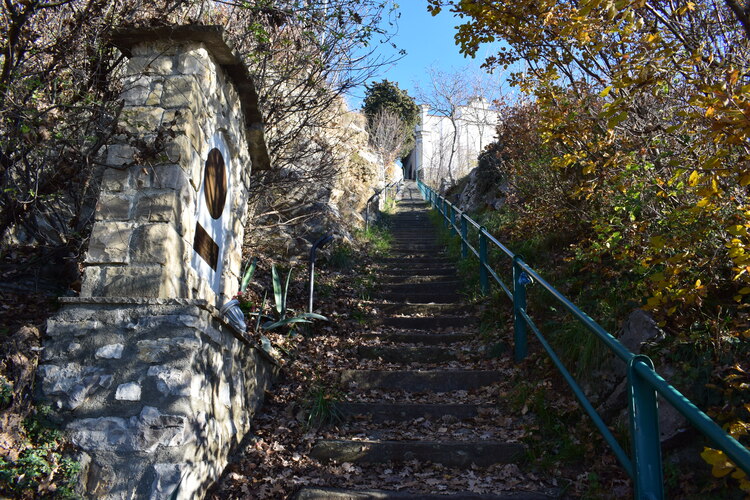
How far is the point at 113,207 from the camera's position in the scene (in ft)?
11.2

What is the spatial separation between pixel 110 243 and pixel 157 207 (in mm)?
367

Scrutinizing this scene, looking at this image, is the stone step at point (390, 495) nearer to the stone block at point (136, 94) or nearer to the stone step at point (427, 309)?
the stone block at point (136, 94)

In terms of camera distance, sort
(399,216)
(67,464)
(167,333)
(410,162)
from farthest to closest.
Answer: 1. (410,162)
2. (399,216)
3. (167,333)
4. (67,464)

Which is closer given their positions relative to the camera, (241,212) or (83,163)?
(83,163)

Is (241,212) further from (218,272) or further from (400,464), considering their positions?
(400,464)

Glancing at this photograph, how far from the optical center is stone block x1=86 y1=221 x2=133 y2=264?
332cm

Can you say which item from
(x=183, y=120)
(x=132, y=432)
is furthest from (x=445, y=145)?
(x=132, y=432)

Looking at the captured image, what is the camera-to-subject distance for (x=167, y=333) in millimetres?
3154

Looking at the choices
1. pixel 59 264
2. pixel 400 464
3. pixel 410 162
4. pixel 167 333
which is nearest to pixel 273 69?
pixel 59 264

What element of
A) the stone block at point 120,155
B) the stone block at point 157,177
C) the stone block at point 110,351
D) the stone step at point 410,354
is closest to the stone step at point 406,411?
the stone step at point 410,354

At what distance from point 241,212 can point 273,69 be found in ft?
7.29

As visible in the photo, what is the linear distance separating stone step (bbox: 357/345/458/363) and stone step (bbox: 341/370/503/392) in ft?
1.66

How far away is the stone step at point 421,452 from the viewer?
354cm

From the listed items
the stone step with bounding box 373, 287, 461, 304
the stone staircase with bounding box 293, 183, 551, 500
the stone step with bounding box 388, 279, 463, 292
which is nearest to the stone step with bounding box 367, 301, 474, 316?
the stone staircase with bounding box 293, 183, 551, 500
